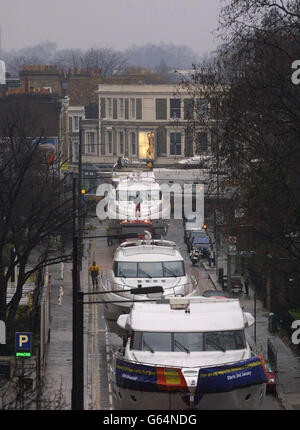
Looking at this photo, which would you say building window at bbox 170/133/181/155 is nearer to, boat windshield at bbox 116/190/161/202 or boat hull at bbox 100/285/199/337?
boat windshield at bbox 116/190/161/202

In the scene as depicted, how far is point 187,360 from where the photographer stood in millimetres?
28375

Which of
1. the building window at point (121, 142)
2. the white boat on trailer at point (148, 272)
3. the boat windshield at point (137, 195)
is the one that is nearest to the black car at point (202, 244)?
the boat windshield at point (137, 195)

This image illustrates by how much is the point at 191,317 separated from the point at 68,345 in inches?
498

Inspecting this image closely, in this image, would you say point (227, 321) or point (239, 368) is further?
point (227, 321)

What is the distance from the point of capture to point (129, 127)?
11456 cm

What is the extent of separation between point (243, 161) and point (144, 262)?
9486 mm

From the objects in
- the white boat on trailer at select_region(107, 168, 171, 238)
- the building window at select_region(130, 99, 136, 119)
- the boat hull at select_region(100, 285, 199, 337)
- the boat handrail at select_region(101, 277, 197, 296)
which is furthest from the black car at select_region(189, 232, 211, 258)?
the building window at select_region(130, 99, 136, 119)

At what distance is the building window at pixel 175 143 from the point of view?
4429 inches

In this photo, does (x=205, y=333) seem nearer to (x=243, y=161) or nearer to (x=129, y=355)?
(x=129, y=355)

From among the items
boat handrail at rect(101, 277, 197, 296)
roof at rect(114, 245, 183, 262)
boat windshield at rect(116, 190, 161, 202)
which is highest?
boat windshield at rect(116, 190, 161, 202)

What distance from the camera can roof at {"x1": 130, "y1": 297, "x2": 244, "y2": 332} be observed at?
29594 millimetres

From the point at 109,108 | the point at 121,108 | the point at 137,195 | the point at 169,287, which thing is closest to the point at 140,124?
the point at 121,108

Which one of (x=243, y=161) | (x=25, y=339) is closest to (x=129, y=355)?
(x=25, y=339)
